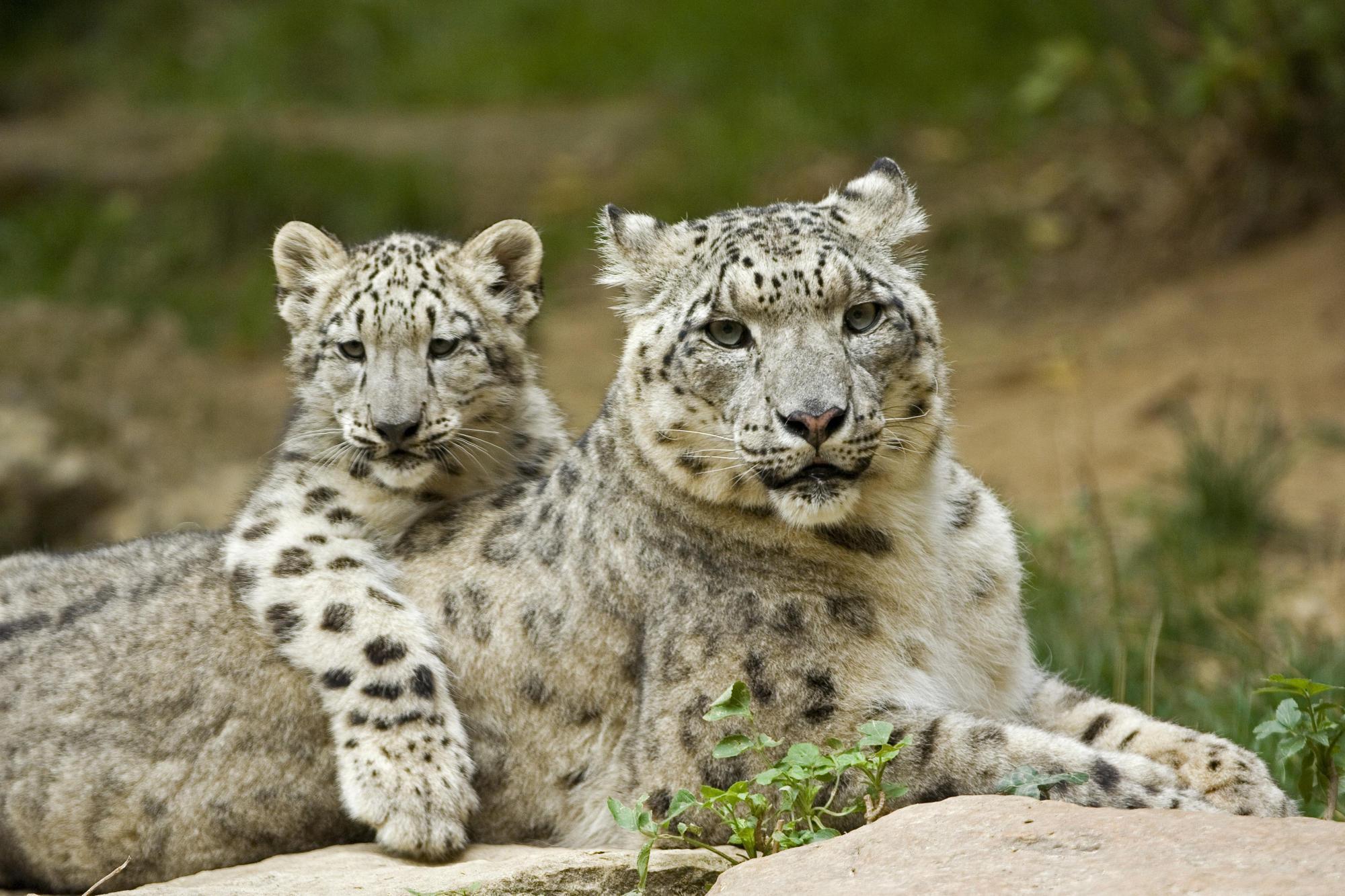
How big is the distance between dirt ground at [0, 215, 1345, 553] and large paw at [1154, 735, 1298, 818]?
539cm

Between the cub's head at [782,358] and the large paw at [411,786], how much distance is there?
134 centimetres

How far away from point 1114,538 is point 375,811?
6.87m

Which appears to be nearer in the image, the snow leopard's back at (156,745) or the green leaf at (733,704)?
the green leaf at (733,704)

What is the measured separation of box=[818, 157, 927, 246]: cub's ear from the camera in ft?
20.3

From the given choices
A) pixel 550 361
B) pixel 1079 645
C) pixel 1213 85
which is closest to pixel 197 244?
pixel 550 361

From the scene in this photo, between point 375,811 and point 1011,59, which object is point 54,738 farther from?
point 1011,59

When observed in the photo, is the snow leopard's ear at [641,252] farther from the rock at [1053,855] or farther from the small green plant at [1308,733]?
the small green plant at [1308,733]

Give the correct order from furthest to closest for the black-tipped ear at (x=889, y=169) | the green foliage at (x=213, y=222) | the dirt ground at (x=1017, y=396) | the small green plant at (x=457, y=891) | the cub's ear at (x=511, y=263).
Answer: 1. the green foliage at (x=213, y=222)
2. the dirt ground at (x=1017, y=396)
3. the cub's ear at (x=511, y=263)
4. the black-tipped ear at (x=889, y=169)
5. the small green plant at (x=457, y=891)

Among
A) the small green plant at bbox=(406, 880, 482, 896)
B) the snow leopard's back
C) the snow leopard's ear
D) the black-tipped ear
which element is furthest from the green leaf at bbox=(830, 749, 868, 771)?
the black-tipped ear

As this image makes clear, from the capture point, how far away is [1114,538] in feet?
37.1

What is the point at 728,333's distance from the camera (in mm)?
5820

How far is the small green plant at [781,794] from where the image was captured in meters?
5.09

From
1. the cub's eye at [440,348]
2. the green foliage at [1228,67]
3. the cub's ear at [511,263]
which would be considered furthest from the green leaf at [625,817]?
the green foliage at [1228,67]

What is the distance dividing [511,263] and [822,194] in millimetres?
10751
